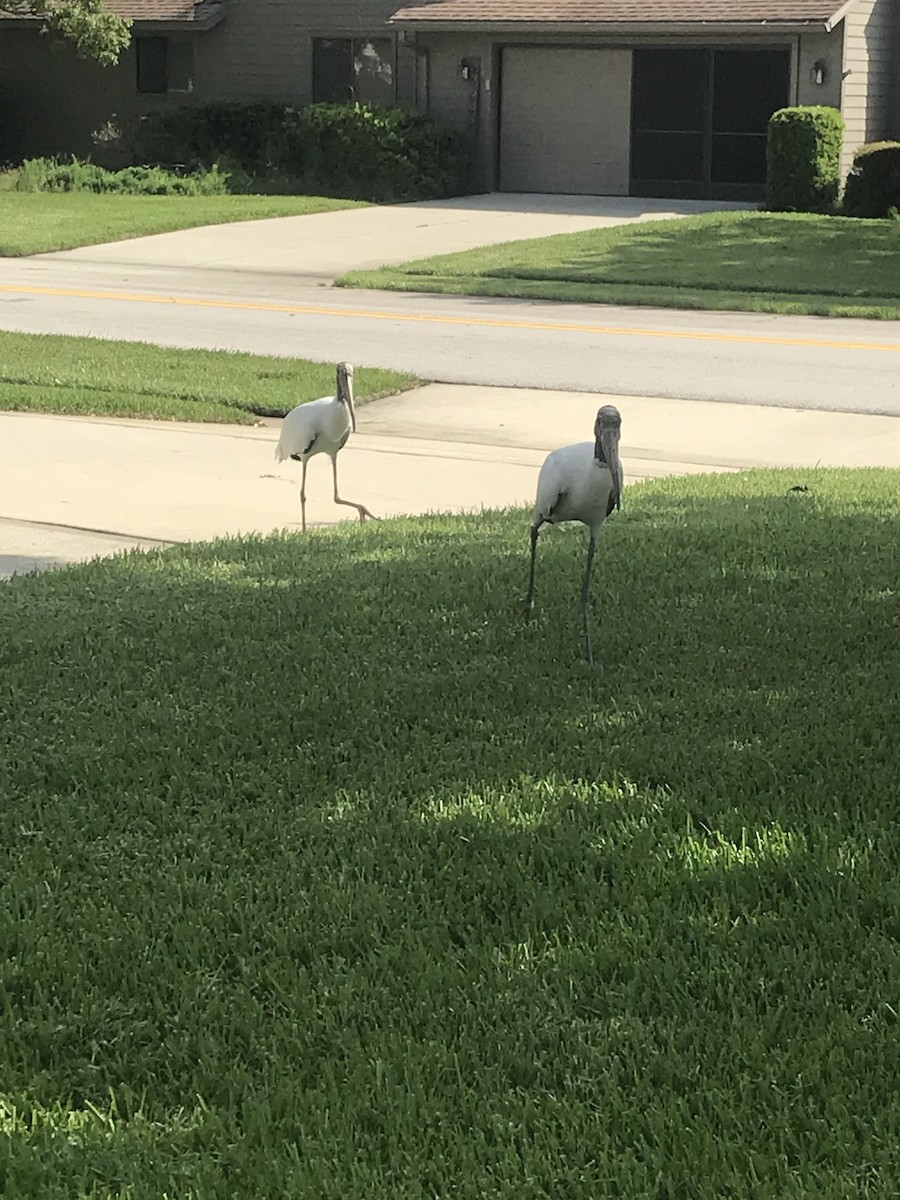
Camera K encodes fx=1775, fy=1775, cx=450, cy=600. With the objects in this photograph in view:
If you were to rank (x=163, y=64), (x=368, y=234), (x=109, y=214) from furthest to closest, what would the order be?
(x=163, y=64)
(x=109, y=214)
(x=368, y=234)

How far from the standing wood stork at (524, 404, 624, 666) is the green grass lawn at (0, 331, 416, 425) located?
6.65 m

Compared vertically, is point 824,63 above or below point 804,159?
above

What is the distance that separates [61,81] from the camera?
3781 centimetres

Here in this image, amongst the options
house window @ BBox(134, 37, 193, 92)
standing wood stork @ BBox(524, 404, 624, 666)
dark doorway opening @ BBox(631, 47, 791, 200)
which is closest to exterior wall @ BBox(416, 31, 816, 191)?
dark doorway opening @ BBox(631, 47, 791, 200)

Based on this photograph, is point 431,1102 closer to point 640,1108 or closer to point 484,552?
point 640,1108

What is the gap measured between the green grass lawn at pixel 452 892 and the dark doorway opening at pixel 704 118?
25773 mm

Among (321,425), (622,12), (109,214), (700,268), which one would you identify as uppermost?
(622,12)

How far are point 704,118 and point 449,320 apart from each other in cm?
1545

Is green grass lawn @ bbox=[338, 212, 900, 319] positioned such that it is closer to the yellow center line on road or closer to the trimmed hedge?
the yellow center line on road

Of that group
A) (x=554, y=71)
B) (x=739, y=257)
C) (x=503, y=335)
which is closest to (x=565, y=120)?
(x=554, y=71)

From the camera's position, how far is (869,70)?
96.6 ft

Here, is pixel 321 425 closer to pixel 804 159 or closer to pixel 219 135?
pixel 804 159

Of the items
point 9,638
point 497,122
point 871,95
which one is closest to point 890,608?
point 9,638

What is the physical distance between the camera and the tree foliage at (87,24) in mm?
33375
